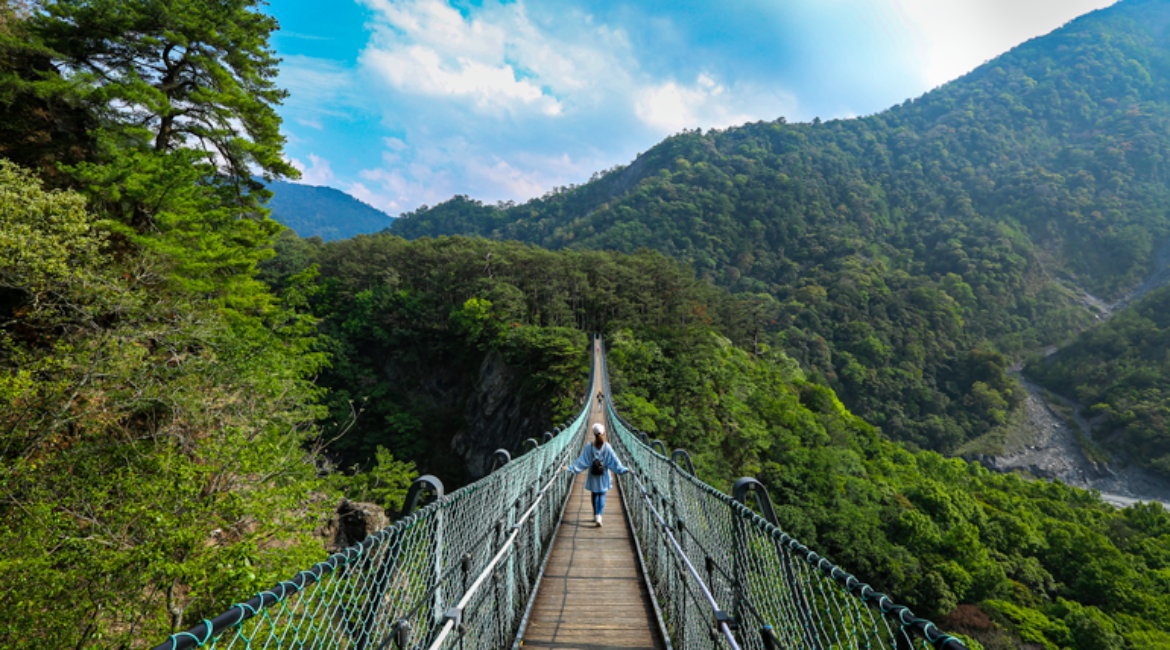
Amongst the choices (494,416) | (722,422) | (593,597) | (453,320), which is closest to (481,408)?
(494,416)

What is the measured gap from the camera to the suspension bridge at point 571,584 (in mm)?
1393

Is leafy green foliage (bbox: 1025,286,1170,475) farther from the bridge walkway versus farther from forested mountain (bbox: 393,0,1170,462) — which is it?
the bridge walkway

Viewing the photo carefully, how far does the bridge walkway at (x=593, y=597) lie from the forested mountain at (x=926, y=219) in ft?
168

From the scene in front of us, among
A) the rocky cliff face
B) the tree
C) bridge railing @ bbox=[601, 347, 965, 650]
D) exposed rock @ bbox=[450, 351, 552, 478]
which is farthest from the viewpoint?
the rocky cliff face

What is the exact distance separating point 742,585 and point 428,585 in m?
1.80

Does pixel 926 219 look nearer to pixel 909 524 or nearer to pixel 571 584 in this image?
pixel 909 524

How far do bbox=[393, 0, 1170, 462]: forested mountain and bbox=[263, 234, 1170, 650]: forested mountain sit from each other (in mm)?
21791

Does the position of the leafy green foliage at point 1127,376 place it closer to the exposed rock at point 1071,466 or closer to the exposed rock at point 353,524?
the exposed rock at point 1071,466

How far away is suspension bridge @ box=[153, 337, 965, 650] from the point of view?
54.8 inches

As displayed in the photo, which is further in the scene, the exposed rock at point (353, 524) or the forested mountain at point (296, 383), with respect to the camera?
the exposed rock at point (353, 524)

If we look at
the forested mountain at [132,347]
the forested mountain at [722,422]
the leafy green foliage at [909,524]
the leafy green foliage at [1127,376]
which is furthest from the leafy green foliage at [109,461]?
the leafy green foliage at [1127,376]

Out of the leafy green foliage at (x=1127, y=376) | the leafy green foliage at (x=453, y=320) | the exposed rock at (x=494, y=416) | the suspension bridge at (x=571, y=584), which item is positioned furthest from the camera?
the leafy green foliage at (x=1127, y=376)

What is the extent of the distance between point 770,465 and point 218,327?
833 inches

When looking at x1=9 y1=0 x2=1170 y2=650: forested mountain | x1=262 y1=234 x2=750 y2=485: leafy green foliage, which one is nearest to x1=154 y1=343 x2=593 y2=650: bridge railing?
x1=9 y1=0 x2=1170 y2=650: forested mountain
